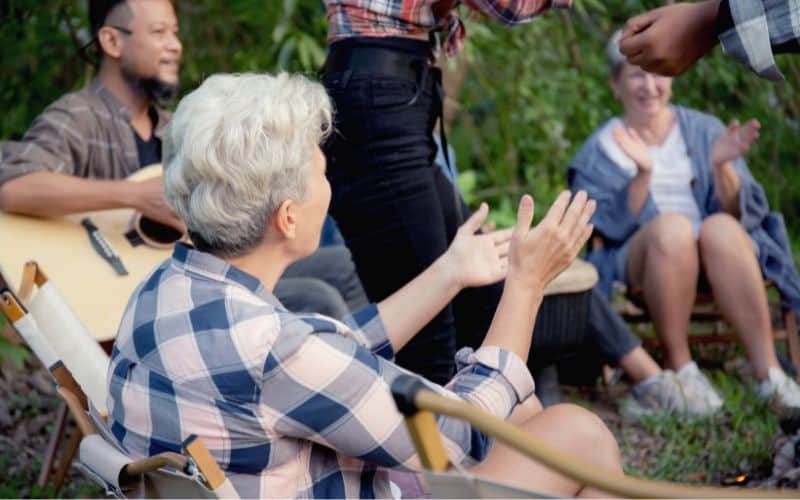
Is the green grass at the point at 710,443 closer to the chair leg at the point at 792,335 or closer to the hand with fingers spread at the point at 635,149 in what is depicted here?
the chair leg at the point at 792,335

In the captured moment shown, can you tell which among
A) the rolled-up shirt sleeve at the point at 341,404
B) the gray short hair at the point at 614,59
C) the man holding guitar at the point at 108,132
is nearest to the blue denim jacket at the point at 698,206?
the gray short hair at the point at 614,59

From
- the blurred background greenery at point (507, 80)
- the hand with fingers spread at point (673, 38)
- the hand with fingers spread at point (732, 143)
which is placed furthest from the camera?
the blurred background greenery at point (507, 80)

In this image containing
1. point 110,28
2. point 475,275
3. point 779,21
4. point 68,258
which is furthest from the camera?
point 110,28

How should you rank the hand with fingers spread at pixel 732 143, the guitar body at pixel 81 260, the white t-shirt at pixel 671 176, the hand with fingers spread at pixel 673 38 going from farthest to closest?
the white t-shirt at pixel 671 176
the hand with fingers spread at pixel 732 143
the guitar body at pixel 81 260
the hand with fingers spread at pixel 673 38

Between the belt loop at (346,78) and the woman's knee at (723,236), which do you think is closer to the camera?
the belt loop at (346,78)

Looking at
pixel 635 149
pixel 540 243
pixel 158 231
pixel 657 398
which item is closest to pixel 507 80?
pixel 635 149

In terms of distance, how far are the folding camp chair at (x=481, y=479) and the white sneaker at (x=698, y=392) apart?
2.66 metres

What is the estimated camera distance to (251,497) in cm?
189

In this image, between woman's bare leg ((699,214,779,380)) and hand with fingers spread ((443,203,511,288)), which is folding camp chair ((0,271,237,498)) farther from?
woman's bare leg ((699,214,779,380))

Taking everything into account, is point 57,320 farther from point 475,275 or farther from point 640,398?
point 640,398

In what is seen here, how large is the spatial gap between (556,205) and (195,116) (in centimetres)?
60

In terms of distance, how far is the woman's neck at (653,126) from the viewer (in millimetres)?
4738

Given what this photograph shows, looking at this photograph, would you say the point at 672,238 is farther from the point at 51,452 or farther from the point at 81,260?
the point at 51,452

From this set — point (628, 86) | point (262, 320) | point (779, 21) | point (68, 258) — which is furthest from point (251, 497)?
point (628, 86)
